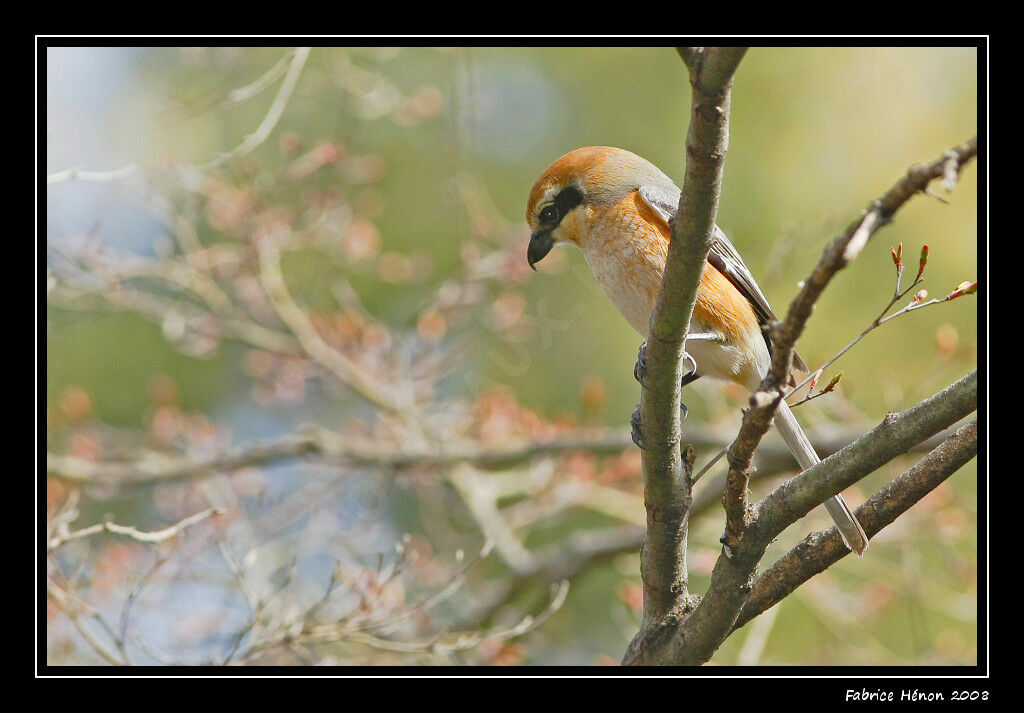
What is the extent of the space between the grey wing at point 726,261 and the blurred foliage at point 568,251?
0.93m

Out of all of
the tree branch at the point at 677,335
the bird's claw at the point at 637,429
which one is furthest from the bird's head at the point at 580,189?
the tree branch at the point at 677,335

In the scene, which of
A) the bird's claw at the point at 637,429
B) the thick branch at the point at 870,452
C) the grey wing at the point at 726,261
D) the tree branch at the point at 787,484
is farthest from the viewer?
the grey wing at the point at 726,261

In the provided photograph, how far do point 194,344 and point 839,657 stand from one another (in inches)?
154

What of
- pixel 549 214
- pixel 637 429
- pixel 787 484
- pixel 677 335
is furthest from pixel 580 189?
pixel 787 484

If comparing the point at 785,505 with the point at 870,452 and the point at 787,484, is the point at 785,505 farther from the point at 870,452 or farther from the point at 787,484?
the point at 870,452

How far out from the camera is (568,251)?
17.6ft

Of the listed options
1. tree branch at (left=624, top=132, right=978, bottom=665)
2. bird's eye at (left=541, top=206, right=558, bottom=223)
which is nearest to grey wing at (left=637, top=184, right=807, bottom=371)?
bird's eye at (left=541, top=206, right=558, bottom=223)

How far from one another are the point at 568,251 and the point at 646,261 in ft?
7.84

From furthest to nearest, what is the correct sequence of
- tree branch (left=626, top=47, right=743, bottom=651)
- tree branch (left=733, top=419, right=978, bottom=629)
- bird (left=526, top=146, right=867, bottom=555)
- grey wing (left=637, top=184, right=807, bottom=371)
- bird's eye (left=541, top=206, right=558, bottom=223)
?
bird's eye (left=541, top=206, right=558, bottom=223) < grey wing (left=637, top=184, right=807, bottom=371) < bird (left=526, top=146, right=867, bottom=555) < tree branch (left=733, top=419, right=978, bottom=629) < tree branch (left=626, top=47, right=743, bottom=651)

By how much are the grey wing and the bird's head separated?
3.3 inches

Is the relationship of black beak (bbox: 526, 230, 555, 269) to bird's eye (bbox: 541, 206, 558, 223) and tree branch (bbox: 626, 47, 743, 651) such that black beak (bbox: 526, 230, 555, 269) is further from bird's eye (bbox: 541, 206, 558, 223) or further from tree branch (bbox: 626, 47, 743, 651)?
tree branch (bbox: 626, 47, 743, 651)

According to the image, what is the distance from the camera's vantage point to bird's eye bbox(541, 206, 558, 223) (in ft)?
11.3

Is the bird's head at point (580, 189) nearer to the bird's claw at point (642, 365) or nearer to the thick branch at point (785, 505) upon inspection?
the bird's claw at point (642, 365)

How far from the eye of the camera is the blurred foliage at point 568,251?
4.78 meters
